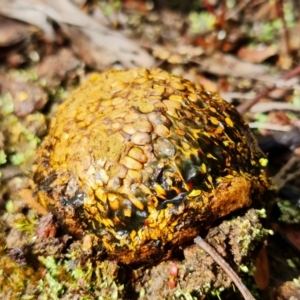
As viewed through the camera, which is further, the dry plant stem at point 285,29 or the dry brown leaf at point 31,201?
the dry plant stem at point 285,29

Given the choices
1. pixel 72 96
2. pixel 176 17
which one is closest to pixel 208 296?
pixel 72 96

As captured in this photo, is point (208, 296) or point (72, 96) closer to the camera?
point (208, 296)

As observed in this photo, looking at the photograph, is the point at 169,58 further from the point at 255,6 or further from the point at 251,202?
the point at 251,202

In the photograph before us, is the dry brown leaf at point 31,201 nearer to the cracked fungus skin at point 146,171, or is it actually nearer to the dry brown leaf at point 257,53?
the cracked fungus skin at point 146,171

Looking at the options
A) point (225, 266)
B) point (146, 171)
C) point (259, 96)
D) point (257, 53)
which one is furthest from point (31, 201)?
point (257, 53)

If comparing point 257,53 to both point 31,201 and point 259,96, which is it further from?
point 31,201

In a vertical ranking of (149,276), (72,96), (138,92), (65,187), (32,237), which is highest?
(138,92)

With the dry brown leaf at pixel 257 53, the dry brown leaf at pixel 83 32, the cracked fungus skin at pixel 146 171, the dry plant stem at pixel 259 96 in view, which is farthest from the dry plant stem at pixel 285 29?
the cracked fungus skin at pixel 146 171
